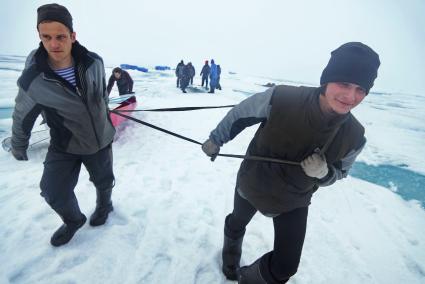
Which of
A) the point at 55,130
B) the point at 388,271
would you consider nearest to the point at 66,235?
the point at 55,130

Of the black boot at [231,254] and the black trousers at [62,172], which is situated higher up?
the black trousers at [62,172]

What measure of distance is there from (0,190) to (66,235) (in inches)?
56.5

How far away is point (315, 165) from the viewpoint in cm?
138

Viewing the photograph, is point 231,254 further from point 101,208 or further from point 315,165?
point 101,208

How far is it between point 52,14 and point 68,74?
38 centimetres

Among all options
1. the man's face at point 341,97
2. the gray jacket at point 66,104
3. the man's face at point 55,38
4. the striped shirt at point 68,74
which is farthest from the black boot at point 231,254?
the man's face at point 55,38

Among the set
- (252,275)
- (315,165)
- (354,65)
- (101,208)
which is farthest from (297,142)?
(101,208)

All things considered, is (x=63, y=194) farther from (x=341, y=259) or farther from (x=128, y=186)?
(x=341, y=259)

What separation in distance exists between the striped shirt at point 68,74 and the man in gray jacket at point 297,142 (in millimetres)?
1129

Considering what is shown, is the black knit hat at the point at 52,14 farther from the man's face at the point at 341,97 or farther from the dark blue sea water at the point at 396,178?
the dark blue sea water at the point at 396,178

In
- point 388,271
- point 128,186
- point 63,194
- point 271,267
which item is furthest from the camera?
point 128,186

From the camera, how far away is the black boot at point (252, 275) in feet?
5.22

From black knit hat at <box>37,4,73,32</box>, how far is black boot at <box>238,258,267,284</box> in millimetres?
2102

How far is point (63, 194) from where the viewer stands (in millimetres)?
1981
